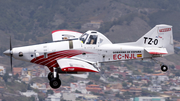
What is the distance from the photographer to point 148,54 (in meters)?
35.9

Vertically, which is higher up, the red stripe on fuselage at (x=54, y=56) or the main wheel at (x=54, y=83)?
the red stripe on fuselage at (x=54, y=56)

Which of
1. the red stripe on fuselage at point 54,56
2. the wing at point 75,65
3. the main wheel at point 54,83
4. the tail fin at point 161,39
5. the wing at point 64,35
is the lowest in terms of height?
the main wheel at point 54,83

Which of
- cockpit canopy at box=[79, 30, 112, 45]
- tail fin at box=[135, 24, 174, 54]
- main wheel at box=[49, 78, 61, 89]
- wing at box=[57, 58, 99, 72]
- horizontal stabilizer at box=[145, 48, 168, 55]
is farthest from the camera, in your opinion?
tail fin at box=[135, 24, 174, 54]

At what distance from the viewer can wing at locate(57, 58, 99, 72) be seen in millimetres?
32022

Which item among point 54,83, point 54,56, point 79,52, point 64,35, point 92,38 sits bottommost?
point 54,83

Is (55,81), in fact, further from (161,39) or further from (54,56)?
(161,39)

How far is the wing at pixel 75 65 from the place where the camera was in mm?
32022

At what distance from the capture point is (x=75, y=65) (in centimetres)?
3269

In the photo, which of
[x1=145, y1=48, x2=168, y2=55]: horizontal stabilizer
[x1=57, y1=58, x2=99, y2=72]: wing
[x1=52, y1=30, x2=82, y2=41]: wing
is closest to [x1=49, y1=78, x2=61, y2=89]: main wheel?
[x1=57, y1=58, x2=99, y2=72]: wing

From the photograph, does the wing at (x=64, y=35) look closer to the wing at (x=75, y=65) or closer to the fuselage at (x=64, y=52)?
the fuselage at (x=64, y=52)

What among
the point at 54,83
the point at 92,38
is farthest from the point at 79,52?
the point at 54,83

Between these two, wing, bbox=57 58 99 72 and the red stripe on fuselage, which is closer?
wing, bbox=57 58 99 72

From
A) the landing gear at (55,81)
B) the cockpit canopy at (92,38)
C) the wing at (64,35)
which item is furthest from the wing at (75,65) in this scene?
the wing at (64,35)

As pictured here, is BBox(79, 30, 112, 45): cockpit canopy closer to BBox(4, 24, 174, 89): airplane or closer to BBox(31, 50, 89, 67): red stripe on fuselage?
BBox(4, 24, 174, 89): airplane
